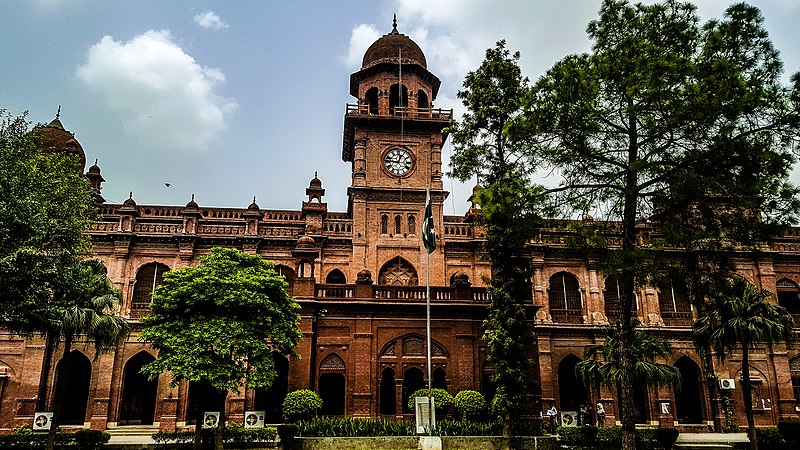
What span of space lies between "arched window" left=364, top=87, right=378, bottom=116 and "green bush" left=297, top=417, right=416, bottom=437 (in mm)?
19737

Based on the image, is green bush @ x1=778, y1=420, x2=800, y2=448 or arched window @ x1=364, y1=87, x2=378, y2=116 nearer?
green bush @ x1=778, y1=420, x2=800, y2=448

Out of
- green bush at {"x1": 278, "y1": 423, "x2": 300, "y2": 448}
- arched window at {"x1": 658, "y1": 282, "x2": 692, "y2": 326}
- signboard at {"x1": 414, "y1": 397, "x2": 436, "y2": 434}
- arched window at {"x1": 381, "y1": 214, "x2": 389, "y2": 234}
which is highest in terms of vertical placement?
arched window at {"x1": 381, "y1": 214, "x2": 389, "y2": 234}

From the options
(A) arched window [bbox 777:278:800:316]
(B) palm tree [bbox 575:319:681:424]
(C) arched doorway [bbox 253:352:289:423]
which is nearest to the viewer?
(B) palm tree [bbox 575:319:681:424]

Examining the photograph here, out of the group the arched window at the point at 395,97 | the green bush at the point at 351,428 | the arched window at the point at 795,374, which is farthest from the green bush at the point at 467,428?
the arched window at the point at 795,374

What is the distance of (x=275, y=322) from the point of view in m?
23.0

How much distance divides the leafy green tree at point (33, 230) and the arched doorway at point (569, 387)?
2581cm

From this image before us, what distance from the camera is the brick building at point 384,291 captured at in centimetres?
2875

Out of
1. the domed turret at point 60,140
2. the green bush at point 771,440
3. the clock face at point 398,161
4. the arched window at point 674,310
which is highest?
the domed turret at point 60,140

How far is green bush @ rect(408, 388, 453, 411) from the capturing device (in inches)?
977

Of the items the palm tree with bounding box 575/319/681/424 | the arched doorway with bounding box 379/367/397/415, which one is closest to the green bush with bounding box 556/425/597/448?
the palm tree with bounding box 575/319/681/424

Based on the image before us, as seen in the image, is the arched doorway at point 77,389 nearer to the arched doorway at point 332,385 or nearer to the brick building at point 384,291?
the brick building at point 384,291

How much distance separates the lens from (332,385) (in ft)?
96.9

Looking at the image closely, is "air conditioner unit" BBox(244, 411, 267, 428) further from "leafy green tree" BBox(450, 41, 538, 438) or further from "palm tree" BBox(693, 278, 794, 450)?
"palm tree" BBox(693, 278, 794, 450)

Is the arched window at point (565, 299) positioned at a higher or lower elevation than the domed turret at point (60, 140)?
lower
